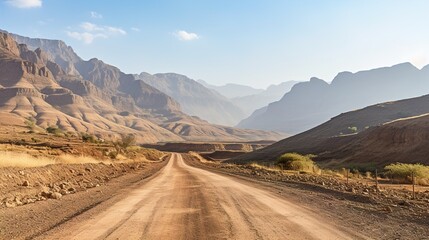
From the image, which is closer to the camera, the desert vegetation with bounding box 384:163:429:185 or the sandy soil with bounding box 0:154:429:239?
the sandy soil with bounding box 0:154:429:239

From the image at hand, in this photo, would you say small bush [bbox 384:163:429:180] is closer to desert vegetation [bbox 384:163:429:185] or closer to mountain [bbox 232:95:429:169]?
desert vegetation [bbox 384:163:429:185]

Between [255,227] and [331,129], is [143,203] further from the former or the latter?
[331,129]

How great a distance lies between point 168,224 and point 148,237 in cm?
131

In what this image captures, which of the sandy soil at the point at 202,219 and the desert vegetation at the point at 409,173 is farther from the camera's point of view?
the desert vegetation at the point at 409,173

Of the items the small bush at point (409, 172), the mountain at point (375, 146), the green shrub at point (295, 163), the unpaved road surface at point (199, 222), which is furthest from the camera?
the mountain at point (375, 146)

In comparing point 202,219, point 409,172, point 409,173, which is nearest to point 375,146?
point 409,173

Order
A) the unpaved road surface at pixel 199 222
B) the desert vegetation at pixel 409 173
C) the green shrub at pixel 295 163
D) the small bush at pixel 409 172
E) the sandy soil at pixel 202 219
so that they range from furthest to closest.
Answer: the green shrub at pixel 295 163 < the small bush at pixel 409 172 < the desert vegetation at pixel 409 173 < the sandy soil at pixel 202 219 < the unpaved road surface at pixel 199 222

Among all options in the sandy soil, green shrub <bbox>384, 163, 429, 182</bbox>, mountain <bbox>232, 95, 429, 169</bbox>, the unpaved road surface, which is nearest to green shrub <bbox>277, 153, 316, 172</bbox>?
green shrub <bbox>384, 163, 429, 182</bbox>

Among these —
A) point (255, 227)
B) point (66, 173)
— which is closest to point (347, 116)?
point (66, 173)

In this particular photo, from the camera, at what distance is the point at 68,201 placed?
41.7 feet

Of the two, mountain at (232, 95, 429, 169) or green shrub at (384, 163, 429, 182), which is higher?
mountain at (232, 95, 429, 169)

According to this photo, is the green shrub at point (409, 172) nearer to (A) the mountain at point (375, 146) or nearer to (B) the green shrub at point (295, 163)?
(B) the green shrub at point (295, 163)

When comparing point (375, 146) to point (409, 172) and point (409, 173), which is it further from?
point (409, 172)

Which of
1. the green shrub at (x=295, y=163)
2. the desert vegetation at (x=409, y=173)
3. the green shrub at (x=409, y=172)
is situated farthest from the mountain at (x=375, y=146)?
the desert vegetation at (x=409, y=173)
